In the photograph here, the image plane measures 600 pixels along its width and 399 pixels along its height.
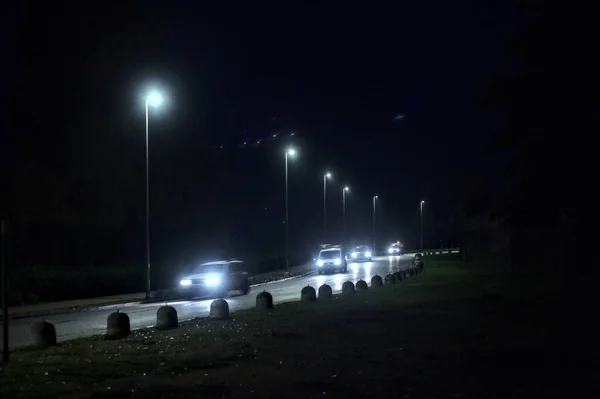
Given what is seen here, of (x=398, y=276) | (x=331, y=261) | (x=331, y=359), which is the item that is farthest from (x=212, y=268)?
(x=331, y=359)

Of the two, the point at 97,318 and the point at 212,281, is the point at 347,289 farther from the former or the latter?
the point at 97,318

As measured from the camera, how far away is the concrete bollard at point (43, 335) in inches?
609

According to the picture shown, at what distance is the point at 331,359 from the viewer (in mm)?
13211

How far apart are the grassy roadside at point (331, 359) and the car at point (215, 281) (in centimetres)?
1306

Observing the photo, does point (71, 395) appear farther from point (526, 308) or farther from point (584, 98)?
point (584, 98)

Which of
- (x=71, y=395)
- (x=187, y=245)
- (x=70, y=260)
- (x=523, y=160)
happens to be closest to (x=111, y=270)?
(x=70, y=260)

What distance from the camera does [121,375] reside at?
11.7 m

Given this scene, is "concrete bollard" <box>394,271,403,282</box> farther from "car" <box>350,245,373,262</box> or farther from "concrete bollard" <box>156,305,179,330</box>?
"car" <box>350,245,373,262</box>

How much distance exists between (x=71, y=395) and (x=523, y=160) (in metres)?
23.1

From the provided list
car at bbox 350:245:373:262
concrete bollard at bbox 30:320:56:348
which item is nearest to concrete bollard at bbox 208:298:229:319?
concrete bollard at bbox 30:320:56:348

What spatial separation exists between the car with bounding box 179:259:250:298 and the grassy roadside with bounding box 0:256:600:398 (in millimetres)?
13062

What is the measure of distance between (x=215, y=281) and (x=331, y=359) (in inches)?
873

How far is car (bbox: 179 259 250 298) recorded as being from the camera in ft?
113

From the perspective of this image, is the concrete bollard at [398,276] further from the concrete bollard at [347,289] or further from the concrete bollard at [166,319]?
the concrete bollard at [166,319]
